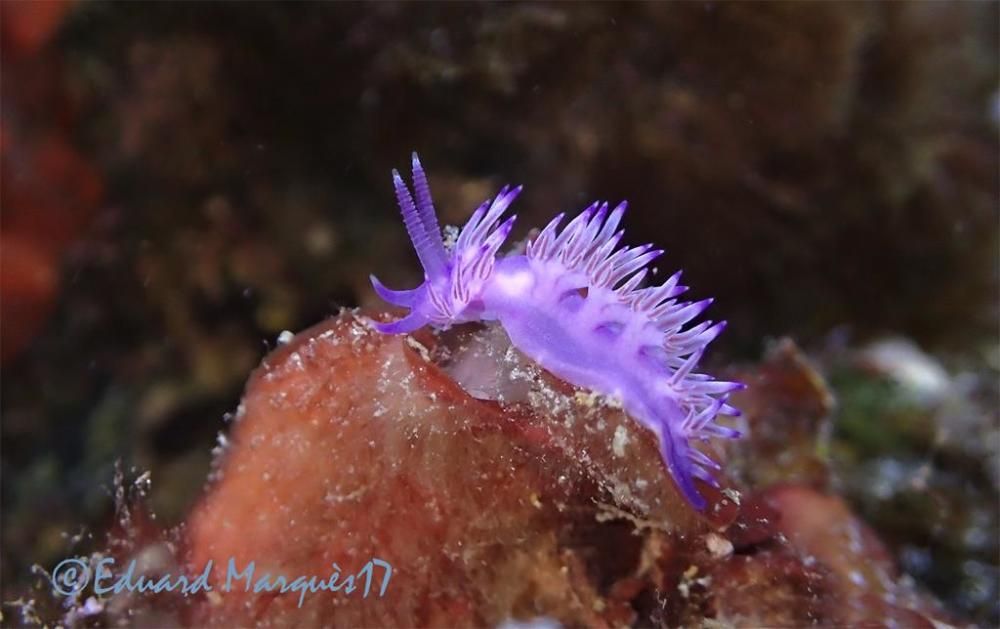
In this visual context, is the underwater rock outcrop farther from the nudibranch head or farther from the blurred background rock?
the blurred background rock

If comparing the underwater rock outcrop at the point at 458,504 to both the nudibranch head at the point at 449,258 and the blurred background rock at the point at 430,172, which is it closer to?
the nudibranch head at the point at 449,258

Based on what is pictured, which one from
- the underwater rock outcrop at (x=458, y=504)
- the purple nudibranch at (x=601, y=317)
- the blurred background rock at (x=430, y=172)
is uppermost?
the blurred background rock at (x=430, y=172)

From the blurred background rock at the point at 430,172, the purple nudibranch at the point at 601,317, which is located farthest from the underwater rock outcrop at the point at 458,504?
the blurred background rock at the point at 430,172

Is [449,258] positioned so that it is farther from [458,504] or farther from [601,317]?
[458,504]

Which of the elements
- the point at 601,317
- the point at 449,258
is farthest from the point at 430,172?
the point at 601,317

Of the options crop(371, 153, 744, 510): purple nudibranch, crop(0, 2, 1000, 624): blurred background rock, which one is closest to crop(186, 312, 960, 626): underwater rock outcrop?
crop(371, 153, 744, 510): purple nudibranch

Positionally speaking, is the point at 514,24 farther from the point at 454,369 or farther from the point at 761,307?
the point at 454,369

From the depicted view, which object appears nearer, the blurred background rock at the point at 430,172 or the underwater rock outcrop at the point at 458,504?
the underwater rock outcrop at the point at 458,504

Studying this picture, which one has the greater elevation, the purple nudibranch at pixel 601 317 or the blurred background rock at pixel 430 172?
the blurred background rock at pixel 430 172

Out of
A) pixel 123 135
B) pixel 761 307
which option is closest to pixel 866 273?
pixel 761 307
